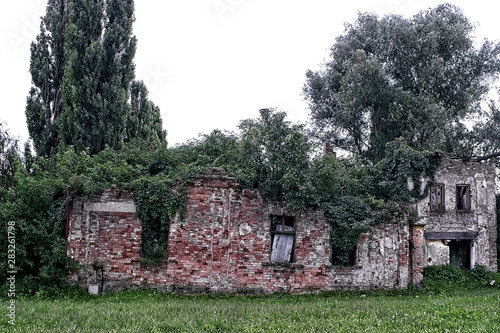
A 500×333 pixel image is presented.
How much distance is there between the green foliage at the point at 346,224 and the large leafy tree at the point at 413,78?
12.4 metres

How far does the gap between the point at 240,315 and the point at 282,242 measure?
14.9 feet

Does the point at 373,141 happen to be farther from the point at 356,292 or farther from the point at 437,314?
the point at 437,314

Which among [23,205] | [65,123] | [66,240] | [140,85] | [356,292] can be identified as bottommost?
[356,292]

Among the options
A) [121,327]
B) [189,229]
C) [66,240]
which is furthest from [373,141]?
[121,327]

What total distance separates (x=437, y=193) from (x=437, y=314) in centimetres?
1125

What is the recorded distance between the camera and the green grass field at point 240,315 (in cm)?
942

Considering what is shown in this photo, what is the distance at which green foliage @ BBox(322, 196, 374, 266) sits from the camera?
48.7 feet

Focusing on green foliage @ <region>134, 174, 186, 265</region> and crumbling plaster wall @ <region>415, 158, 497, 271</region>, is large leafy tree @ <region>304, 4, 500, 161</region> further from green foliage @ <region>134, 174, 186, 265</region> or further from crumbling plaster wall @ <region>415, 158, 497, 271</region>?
green foliage @ <region>134, 174, 186, 265</region>

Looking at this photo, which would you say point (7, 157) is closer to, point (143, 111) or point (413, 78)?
point (143, 111)

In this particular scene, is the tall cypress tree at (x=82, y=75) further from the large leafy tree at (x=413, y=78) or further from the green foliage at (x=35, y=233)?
the large leafy tree at (x=413, y=78)

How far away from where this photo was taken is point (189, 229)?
14.1 meters

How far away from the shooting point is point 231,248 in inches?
563

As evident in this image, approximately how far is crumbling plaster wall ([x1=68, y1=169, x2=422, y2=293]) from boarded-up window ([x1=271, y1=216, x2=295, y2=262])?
32 cm

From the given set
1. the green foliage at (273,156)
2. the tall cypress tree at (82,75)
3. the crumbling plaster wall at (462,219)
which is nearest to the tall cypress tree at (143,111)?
the tall cypress tree at (82,75)
